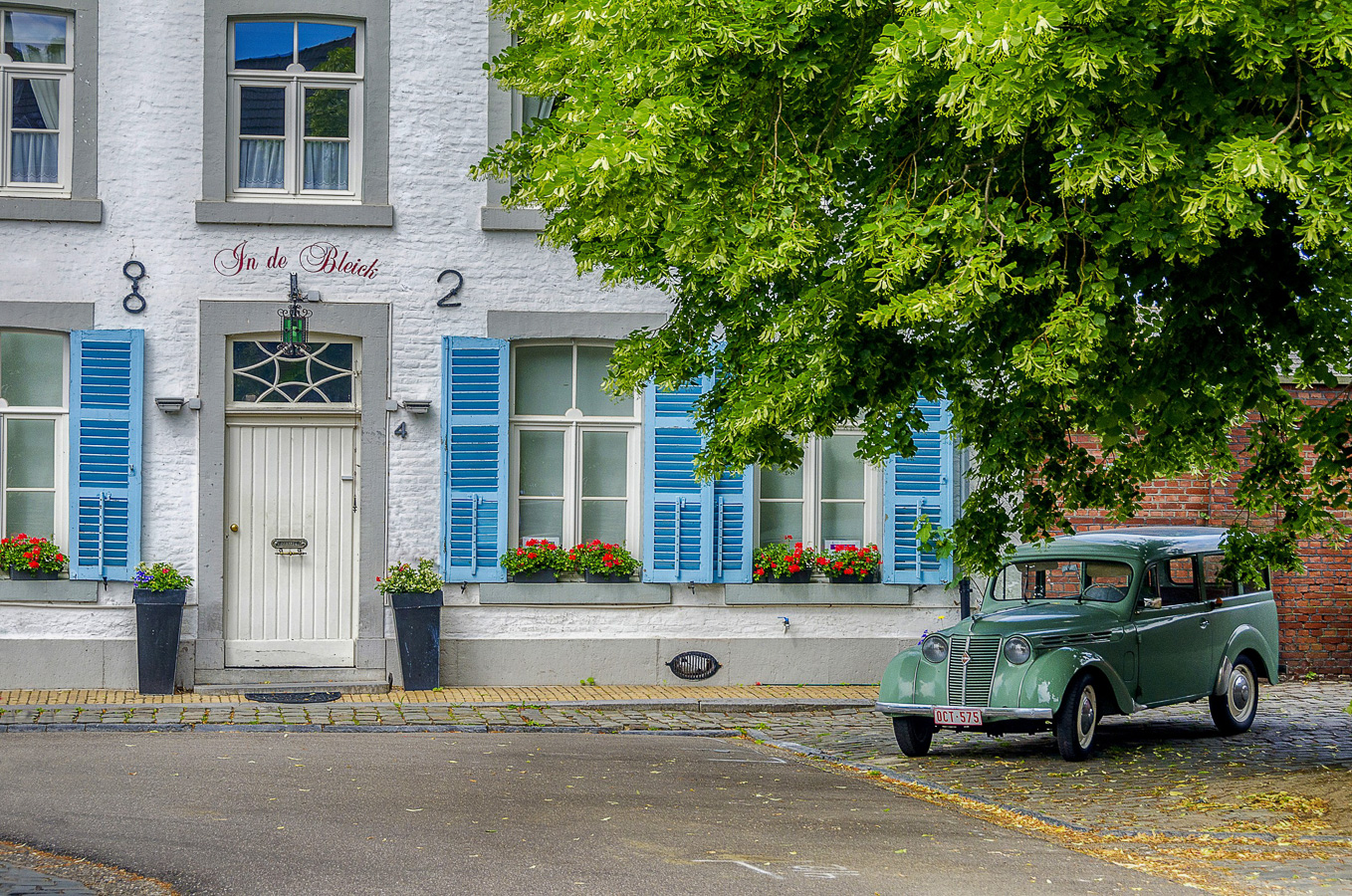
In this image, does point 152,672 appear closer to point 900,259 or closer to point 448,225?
point 448,225

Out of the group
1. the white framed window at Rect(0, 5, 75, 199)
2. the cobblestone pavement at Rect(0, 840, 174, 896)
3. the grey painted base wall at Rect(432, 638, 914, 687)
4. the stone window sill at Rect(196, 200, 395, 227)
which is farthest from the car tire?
the white framed window at Rect(0, 5, 75, 199)

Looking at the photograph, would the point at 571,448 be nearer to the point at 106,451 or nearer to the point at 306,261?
the point at 306,261

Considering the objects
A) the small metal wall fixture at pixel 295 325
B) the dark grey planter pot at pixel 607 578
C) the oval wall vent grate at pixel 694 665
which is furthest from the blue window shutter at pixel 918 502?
the small metal wall fixture at pixel 295 325

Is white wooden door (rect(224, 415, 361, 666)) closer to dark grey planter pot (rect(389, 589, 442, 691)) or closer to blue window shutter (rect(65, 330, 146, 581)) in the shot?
dark grey planter pot (rect(389, 589, 442, 691))

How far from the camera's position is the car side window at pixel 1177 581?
1155 cm

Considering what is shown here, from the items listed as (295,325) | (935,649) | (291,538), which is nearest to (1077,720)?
(935,649)

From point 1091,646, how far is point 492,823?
4773mm

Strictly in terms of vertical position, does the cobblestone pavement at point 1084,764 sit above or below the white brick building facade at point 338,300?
below

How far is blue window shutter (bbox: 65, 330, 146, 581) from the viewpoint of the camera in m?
13.3

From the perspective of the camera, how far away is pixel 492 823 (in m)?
7.86

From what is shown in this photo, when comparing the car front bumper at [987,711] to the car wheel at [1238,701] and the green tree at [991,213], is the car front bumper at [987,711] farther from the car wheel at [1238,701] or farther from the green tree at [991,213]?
the car wheel at [1238,701]

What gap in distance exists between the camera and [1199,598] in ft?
38.9

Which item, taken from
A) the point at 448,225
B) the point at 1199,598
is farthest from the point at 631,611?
the point at 1199,598

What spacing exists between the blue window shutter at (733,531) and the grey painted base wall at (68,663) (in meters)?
5.05
